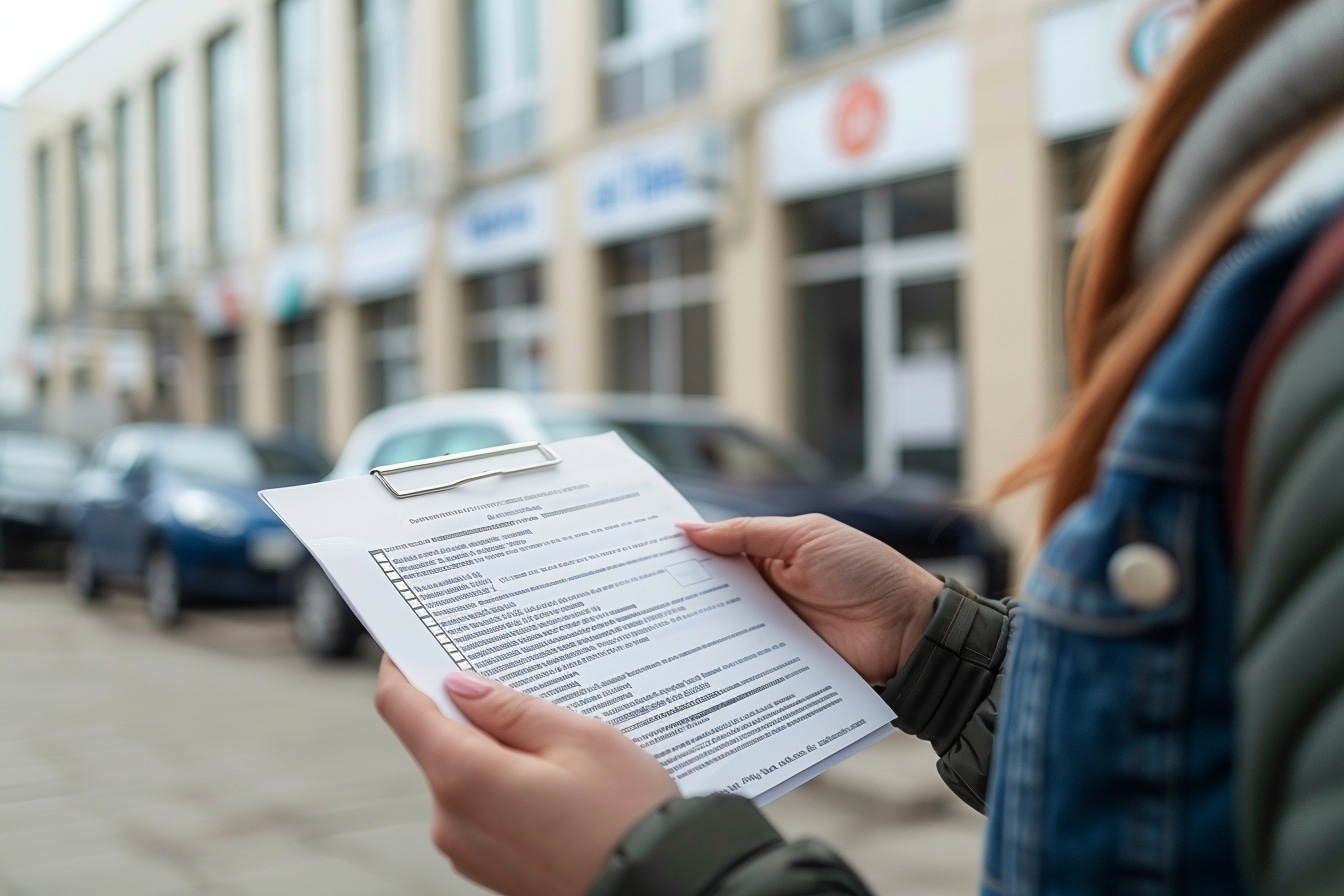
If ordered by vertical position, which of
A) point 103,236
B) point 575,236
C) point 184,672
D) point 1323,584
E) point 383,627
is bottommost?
point 184,672

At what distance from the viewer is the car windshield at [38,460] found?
1.93m

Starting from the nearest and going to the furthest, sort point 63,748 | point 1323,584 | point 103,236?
point 1323,584
point 63,748
point 103,236

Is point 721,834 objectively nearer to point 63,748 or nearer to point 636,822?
point 636,822

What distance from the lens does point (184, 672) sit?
7.56 feet

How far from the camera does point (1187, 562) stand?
62 cm

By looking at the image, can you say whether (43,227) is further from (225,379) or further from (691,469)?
(225,379)

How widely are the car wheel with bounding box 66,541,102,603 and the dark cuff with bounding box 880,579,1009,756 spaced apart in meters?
1.04

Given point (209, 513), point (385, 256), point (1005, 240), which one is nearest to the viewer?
point (209, 513)

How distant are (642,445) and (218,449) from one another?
3.56 meters

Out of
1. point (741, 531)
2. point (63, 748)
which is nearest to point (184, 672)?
point (63, 748)

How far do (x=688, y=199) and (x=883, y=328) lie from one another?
249 centimetres

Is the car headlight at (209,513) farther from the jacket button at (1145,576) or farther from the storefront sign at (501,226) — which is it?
the storefront sign at (501,226)

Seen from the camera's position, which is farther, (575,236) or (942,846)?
(575,236)

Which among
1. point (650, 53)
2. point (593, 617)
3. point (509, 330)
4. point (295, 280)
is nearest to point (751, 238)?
point (650, 53)
